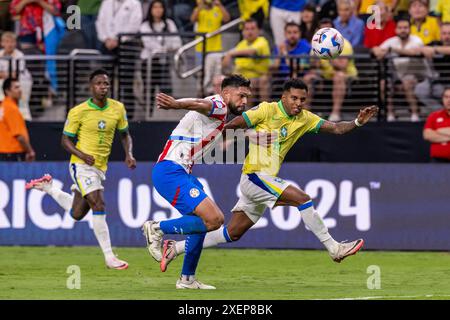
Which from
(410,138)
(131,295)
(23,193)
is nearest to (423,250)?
(410,138)

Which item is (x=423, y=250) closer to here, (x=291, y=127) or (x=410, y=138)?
(x=410, y=138)

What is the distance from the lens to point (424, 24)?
20766mm

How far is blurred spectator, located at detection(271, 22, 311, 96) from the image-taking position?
67.7 ft

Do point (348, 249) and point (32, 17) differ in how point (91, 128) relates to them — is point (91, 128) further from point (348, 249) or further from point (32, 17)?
point (32, 17)

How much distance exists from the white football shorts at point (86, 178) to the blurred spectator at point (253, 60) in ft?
16.1

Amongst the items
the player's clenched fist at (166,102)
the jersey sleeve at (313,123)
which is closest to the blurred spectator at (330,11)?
the jersey sleeve at (313,123)

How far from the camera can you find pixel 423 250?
19016 mm

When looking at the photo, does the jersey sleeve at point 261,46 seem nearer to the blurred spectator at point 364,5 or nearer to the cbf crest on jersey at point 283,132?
the blurred spectator at point 364,5

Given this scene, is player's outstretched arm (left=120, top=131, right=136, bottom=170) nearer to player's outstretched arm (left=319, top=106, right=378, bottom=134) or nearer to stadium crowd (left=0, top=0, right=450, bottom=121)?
player's outstretched arm (left=319, top=106, right=378, bottom=134)

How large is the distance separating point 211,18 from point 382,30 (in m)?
3.22

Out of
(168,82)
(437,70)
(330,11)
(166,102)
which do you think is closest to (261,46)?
(330,11)

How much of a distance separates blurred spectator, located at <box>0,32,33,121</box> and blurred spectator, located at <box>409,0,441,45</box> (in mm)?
6819

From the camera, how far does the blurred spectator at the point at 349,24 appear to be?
816 inches
